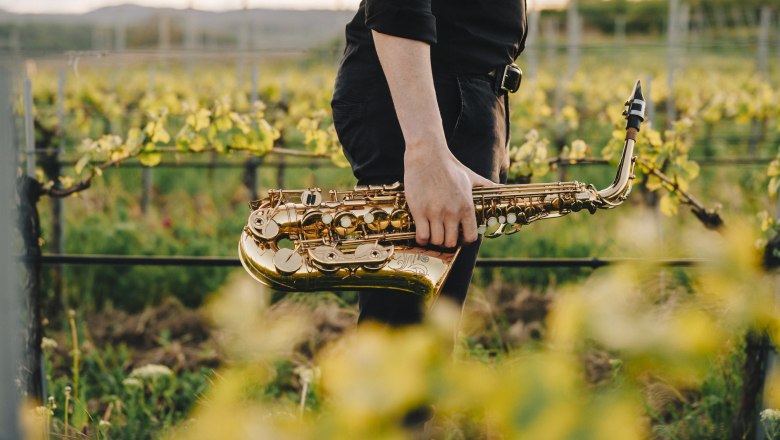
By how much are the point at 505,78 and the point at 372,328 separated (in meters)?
1.10

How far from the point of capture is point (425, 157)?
A: 146 centimetres

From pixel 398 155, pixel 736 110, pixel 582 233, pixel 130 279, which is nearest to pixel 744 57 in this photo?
pixel 736 110

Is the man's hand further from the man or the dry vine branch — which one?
the dry vine branch

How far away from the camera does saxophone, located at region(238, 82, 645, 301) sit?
5.17ft

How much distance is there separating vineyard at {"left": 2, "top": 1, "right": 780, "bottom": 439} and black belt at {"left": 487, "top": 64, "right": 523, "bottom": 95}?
0.50 metres

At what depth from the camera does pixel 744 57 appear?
26.0 meters

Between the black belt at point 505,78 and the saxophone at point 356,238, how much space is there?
0.22 meters

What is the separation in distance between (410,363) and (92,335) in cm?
347

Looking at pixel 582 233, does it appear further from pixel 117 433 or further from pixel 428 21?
pixel 428 21

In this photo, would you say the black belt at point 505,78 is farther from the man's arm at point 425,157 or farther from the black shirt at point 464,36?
the man's arm at point 425,157

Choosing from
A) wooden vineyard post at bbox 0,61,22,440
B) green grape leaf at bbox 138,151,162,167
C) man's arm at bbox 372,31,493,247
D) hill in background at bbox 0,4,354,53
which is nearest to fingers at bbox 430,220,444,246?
man's arm at bbox 372,31,493,247

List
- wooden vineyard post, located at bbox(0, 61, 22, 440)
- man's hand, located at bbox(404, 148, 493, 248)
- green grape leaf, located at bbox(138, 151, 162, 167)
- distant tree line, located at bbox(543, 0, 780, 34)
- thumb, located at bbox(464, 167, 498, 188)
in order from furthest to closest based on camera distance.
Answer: distant tree line, located at bbox(543, 0, 780, 34) → green grape leaf, located at bbox(138, 151, 162, 167) → thumb, located at bbox(464, 167, 498, 188) → man's hand, located at bbox(404, 148, 493, 248) → wooden vineyard post, located at bbox(0, 61, 22, 440)

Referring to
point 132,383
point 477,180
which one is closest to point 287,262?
point 477,180

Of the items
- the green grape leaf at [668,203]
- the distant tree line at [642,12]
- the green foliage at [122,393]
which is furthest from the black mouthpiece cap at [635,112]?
the distant tree line at [642,12]
